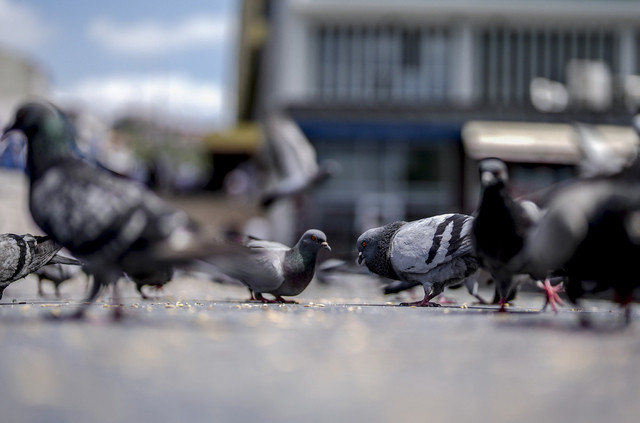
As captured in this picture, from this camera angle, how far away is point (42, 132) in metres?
4.51

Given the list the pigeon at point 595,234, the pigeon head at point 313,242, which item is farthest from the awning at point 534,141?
the pigeon at point 595,234

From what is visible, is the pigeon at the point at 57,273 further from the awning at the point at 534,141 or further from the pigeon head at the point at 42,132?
the awning at the point at 534,141

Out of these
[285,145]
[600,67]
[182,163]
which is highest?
[600,67]

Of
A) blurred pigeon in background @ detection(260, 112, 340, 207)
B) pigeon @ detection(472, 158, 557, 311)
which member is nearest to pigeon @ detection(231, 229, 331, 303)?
pigeon @ detection(472, 158, 557, 311)

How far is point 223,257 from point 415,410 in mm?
1860

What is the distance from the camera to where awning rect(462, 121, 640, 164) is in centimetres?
2033

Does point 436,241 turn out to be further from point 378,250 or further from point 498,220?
point 498,220

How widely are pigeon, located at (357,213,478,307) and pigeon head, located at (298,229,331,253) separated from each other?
23 centimetres

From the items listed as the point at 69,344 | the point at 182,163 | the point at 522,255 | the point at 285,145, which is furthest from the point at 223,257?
the point at 182,163

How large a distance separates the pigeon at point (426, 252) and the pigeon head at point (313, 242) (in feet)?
0.76

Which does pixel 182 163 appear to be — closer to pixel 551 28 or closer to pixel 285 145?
pixel 551 28

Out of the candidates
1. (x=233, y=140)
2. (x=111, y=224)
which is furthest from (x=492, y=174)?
(x=233, y=140)

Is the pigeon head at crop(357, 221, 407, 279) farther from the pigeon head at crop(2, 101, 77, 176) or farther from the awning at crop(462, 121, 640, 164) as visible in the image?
the awning at crop(462, 121, 640, 164)

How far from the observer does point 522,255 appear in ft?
13.4
